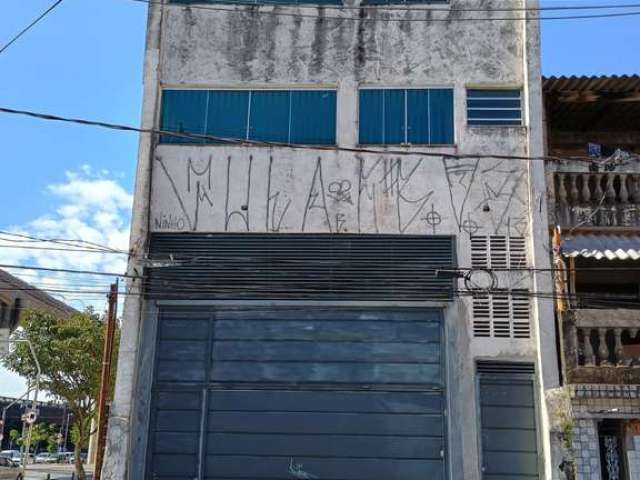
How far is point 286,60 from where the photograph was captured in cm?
1212

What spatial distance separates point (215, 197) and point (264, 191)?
82 centimetres

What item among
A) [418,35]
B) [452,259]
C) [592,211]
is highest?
[418,35]

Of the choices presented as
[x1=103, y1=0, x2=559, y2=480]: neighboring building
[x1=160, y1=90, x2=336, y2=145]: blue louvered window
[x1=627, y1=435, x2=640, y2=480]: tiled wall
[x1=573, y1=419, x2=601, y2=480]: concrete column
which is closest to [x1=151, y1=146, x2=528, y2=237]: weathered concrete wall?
[x1=103, y1=0, x2=559, y2=480]: neighboring building

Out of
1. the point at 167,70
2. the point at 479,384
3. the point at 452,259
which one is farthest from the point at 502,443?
the point at 167,70

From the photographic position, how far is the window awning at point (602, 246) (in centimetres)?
1041

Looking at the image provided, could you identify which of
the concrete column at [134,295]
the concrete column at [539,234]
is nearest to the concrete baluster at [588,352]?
the concrete column at [539,234]

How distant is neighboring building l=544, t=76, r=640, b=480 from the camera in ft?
32.4

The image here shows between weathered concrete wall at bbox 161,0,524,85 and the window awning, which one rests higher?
weathered concrete wall at bbox 161,0,524,85

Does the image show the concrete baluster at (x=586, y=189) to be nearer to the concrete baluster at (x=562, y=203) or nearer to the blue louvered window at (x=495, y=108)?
the concrete baluster at (x=562, y=203)

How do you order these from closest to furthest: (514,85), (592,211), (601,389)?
(601,389), (592,211), (514,85)

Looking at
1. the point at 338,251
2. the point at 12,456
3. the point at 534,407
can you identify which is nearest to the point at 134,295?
the point at 338,251

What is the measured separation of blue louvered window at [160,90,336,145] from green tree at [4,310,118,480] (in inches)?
521

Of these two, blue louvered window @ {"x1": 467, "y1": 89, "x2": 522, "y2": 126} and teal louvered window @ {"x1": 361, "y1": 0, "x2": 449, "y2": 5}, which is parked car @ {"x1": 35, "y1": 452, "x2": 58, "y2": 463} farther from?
blue louvered window @ {"x1": 467, "y1": 89, "x2": 522, "y2": 126}

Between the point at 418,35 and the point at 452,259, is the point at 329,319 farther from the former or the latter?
the point at 418,35
